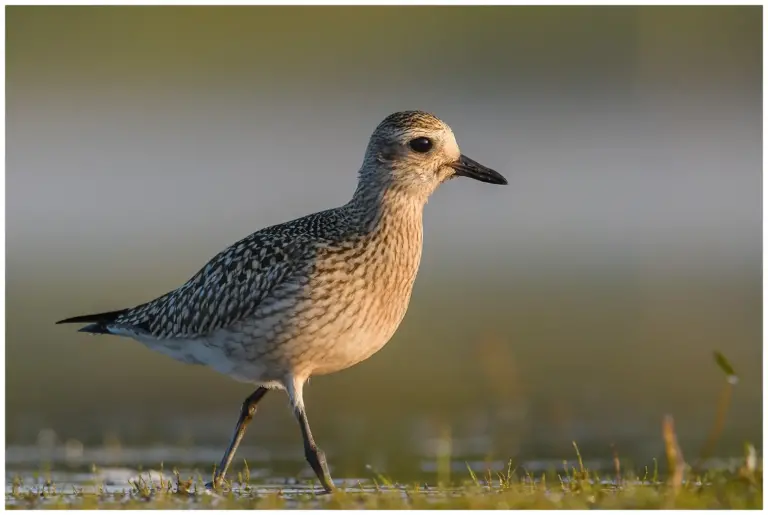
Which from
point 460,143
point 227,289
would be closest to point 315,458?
point 227,289

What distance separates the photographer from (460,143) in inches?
907

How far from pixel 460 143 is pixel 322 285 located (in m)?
14.6

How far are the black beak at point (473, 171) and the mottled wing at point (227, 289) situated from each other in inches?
41.6

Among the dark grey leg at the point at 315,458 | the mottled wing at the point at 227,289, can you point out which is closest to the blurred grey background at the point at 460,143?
the mottled wing at the point at 227,289

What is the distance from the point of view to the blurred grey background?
18.6 m

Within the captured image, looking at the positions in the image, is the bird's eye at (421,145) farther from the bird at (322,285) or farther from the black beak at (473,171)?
the black beak at (473,171)

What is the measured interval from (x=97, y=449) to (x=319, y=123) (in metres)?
14.5

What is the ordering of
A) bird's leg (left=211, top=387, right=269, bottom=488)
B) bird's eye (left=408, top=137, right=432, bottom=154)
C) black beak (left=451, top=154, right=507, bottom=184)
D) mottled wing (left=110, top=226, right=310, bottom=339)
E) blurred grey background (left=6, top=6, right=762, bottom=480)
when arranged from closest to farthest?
mottled wing (left=110, top=226, right=310, bottom=339), bird's eye (left=408, top=137, right=432, bottom=154), black beak (left=451, top=154, right=507, bottom=184), bird's leg (left=211, top=387, right=269, bottom=488), blurred grey background (left=6, top=6, right=762, bottom=480)

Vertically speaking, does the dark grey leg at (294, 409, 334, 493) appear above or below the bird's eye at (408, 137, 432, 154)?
below

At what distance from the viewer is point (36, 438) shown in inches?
458

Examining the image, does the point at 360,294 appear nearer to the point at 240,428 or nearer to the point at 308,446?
the point at 308,446

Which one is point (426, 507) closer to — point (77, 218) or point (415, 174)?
point (415, 174)

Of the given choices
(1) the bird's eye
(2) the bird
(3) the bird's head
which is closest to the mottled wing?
(2) the bird

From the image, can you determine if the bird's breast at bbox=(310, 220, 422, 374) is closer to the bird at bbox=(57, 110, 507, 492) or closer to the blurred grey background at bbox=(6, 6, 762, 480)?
the bird at bbox=(57, 110, 507, 492)
